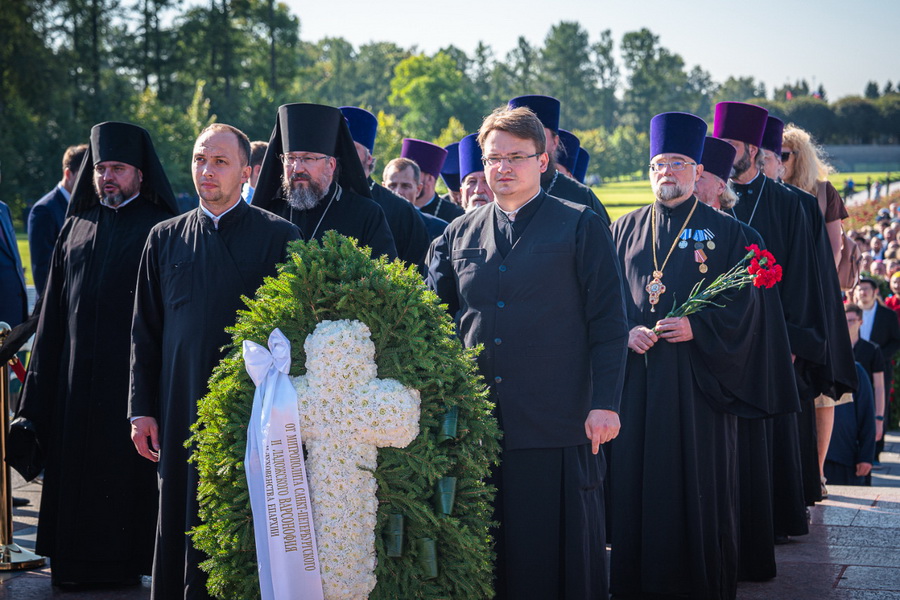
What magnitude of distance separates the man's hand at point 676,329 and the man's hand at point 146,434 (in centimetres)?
263

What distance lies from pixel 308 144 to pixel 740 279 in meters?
2.47

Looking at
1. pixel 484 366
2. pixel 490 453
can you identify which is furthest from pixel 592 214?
pixel 490 453

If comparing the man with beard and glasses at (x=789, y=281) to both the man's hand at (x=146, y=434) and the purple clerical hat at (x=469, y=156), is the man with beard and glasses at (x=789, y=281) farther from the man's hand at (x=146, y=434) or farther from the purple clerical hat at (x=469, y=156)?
the man's hand at (x=146, y=434)

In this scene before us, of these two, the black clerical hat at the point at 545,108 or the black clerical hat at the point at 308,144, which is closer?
the black clerical hat at the point at 308,144

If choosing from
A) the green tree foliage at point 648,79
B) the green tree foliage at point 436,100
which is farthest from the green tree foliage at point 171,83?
the green tree foliage at point 648,79

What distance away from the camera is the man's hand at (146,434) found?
521 cm

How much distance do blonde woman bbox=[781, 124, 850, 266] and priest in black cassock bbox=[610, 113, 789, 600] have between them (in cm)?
235

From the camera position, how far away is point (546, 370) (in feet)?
15.1

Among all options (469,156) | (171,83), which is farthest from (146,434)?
(171,83)

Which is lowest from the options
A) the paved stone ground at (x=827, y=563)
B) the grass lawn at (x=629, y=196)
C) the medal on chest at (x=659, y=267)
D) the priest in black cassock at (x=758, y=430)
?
the paved stone ground at (x=827, y=563)

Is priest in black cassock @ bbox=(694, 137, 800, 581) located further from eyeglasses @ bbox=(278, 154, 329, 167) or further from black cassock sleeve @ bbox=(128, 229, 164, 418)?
black cassock sleeve @ bbox=(128, 229, 164, 418)

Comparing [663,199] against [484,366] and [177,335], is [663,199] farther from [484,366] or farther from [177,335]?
[177,335]

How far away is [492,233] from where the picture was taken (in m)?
4.83

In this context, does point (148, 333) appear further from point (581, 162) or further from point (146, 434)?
point (581, 162)
